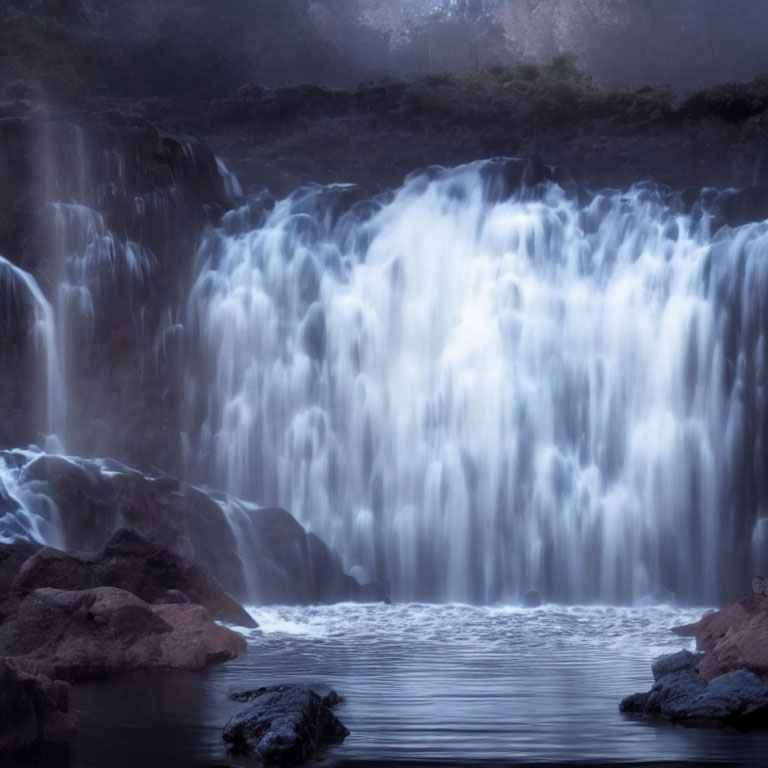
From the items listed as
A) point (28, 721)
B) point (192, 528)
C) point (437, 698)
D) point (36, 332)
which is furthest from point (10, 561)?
point (28, 721)

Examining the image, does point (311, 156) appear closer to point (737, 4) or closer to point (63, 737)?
point (737, 4)

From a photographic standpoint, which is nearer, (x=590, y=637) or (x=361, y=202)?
(x=590, y=637)

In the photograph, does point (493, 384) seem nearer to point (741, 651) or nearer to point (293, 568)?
point (293, 568)

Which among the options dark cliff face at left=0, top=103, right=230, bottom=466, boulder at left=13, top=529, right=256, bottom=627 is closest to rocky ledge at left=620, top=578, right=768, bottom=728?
boulder at left=13, top=529, right=256, bottom=627

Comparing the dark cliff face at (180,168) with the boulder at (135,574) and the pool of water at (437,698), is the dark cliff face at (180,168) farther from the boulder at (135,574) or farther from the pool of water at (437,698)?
the pool of water at (437,698)

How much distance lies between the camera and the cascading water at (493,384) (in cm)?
3047

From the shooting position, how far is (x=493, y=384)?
33.0 metres

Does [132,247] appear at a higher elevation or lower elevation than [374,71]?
lower

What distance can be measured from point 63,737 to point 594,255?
24595 millimetres

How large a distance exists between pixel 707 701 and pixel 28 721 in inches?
222

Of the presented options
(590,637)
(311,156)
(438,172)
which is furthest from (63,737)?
(311,156)

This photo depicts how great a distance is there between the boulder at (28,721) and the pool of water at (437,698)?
9.4 inches

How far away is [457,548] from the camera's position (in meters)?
30.6

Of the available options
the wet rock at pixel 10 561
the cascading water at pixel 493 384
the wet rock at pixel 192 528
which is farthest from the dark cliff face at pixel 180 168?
the wet rock at pixel 10 561
